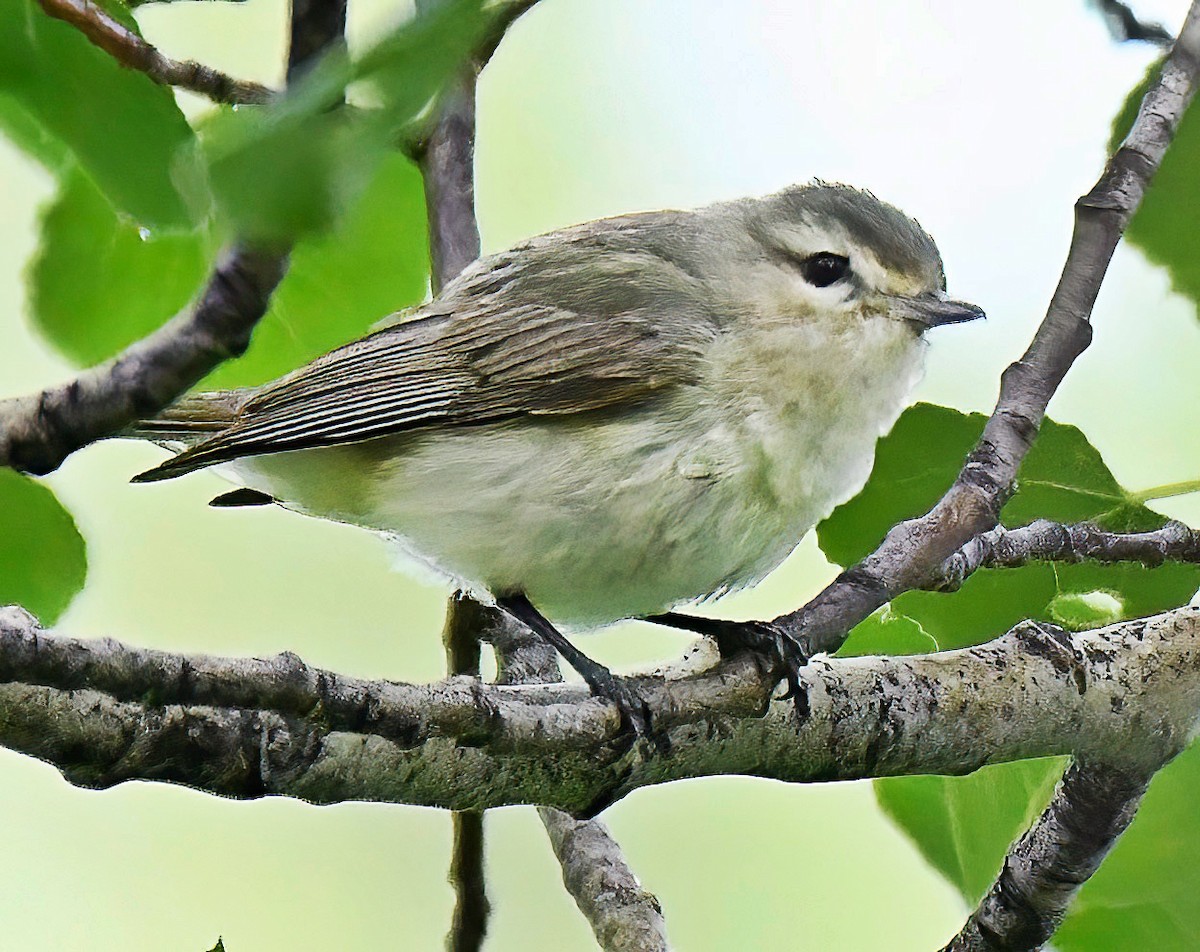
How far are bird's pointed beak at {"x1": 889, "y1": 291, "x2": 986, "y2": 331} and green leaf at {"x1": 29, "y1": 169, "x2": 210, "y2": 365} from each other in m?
0.62

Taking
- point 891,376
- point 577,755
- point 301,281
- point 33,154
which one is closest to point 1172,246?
point 891,376

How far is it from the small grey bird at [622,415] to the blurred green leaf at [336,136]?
76cm

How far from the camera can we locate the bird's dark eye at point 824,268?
1.27 m

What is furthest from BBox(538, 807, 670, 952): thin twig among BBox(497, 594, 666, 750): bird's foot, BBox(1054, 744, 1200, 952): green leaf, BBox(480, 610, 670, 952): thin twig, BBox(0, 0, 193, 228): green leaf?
BBox(0, 0, 193, 228): green leaf

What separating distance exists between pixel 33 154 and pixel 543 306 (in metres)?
0.67

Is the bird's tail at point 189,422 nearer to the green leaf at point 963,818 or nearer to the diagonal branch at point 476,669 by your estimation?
the diagonal branch at point 476,669

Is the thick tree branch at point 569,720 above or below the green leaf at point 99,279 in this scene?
below

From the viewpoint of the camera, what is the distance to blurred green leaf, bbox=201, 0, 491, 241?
1.12 feet

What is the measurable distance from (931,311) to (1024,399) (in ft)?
0.38

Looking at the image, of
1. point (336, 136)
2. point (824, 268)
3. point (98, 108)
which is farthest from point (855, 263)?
point (336, 136)

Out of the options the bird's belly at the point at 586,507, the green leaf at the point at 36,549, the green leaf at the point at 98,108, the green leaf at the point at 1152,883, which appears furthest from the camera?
the bird's belly at the point at 586,507

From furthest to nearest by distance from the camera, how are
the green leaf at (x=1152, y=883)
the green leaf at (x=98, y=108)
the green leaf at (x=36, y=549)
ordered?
1. the green leaf at (x=1152, y=883)
2. the green leaf at (x=36, y=549)
3. the green leaf at (x=98, y=108)

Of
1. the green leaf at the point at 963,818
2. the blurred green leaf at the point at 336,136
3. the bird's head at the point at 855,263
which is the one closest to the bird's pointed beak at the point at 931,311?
the bird's head at the point at 855,263

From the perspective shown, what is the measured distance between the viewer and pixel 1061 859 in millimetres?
1147
